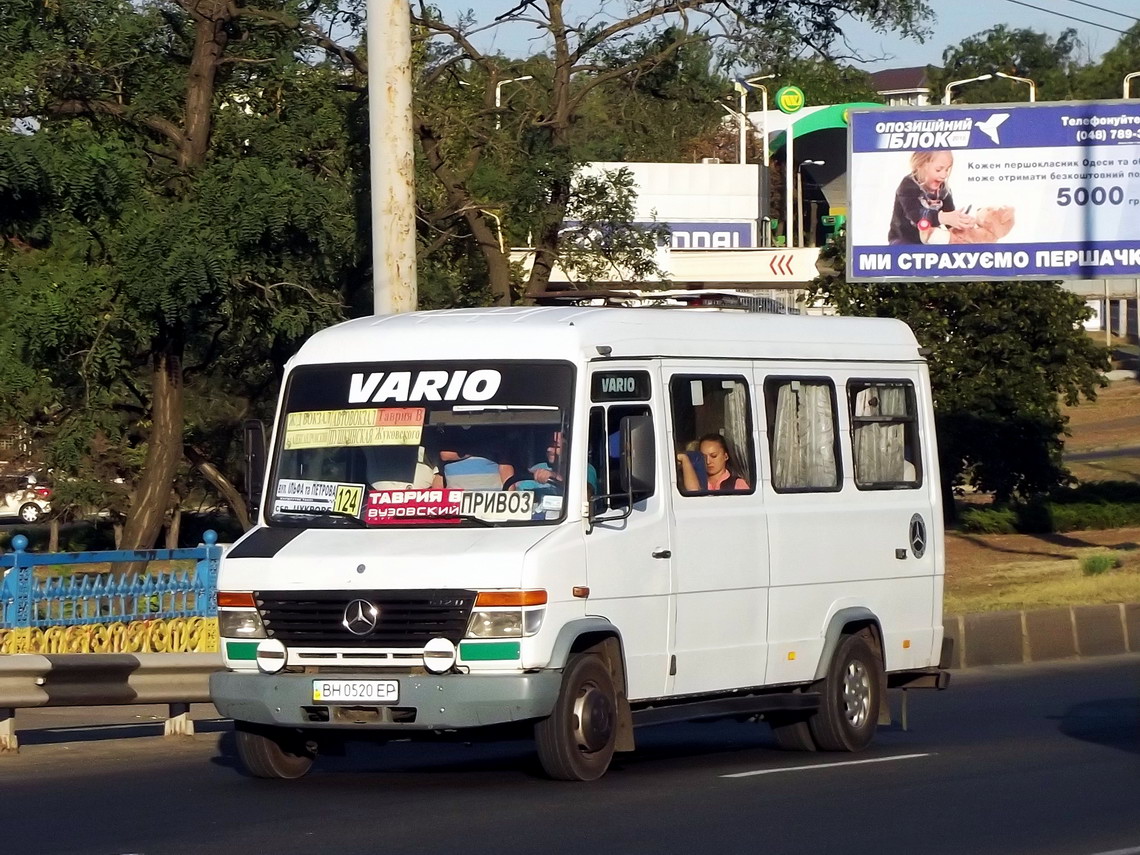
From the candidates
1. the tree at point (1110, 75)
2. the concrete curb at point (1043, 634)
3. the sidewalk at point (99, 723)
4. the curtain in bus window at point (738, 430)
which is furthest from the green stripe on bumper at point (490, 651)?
the tree at point (1110, 75)

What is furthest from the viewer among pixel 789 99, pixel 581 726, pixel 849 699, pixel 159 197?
pixel 789 99

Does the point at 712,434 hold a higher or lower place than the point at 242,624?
higher

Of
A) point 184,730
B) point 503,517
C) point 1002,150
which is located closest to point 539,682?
point 503,517

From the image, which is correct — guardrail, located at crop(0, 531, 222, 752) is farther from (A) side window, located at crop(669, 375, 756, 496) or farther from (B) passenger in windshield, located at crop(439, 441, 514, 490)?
(A) side window, located at crop(669, 375, 756, 496)

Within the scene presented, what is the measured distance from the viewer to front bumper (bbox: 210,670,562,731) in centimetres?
873

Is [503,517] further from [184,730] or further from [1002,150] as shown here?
[1002,150]

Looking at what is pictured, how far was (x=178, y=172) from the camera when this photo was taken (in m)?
17.9

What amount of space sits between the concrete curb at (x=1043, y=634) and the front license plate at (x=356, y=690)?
10.4 m

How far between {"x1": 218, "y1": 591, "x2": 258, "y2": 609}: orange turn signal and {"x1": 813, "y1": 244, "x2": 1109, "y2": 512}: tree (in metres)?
24.9

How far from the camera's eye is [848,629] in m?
11.4

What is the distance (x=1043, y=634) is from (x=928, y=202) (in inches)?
338

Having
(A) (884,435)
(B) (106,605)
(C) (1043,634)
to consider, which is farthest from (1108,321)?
(A) (884,435)

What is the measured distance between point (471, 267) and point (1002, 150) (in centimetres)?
749

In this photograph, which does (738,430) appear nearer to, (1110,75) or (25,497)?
(25,497)
